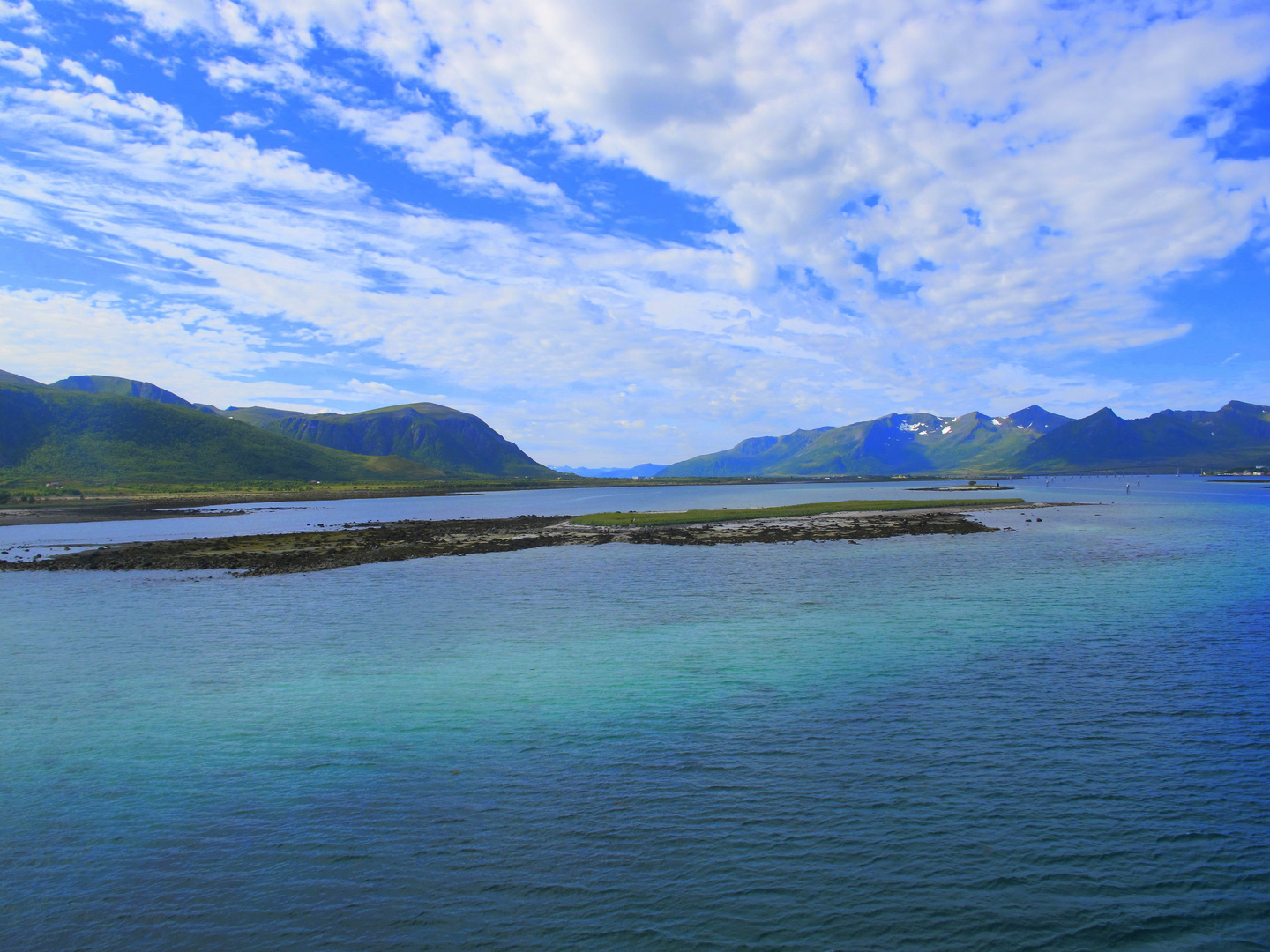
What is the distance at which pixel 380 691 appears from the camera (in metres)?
22.7

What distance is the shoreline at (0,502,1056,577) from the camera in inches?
2298

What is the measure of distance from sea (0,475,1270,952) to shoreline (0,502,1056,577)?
2509cm

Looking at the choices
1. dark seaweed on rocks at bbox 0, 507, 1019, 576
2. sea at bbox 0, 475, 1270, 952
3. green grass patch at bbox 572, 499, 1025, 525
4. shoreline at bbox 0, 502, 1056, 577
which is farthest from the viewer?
green grass patch at bbox 572, 499, 1025, 525

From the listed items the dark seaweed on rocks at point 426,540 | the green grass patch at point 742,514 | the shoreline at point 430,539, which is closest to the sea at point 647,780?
the dark seaweed on rocks at point 426,540

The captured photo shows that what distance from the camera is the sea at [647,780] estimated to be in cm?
1080

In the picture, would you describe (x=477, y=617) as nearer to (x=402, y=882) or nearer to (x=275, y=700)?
(x=275, y=700)

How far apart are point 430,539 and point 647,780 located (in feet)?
214

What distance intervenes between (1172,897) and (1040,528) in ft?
270

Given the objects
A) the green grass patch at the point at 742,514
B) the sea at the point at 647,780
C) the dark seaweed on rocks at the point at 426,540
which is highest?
the green grass patch at the point at 742,514

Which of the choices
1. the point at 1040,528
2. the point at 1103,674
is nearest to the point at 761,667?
the point at 1103,674

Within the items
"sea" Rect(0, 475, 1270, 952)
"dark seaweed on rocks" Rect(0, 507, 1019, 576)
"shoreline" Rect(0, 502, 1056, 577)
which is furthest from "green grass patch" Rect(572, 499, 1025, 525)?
"sea" Rect(0, 475, 1270, 952)

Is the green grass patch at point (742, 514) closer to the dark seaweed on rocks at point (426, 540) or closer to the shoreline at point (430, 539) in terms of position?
the shoreline at point (430, 539)

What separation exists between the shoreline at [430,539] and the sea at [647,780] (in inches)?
988

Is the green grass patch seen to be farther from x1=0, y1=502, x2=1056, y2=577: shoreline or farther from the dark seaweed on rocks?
the dark seaweed on rocks
